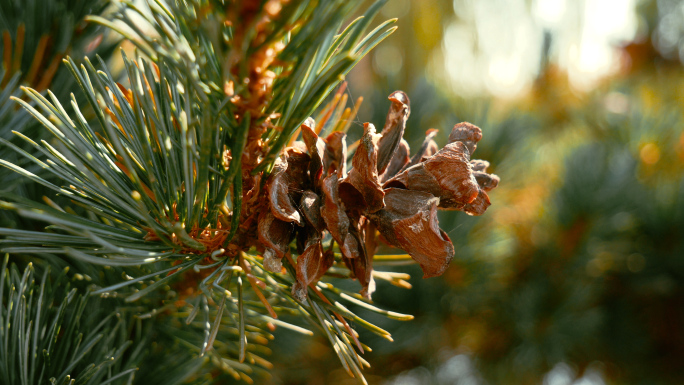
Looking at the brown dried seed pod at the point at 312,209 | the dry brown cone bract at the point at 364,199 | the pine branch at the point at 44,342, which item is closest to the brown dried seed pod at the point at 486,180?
the dry brown cone bract at the point at 364,199

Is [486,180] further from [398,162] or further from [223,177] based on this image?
[223,177]

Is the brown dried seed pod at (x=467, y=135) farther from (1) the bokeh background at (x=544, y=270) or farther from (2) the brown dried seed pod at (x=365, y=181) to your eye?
(1) the bokeh background at (x=544, y=270)

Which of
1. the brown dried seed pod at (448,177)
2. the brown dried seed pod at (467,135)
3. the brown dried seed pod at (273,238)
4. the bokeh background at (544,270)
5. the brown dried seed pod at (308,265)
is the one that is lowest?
the bokeh background at (544,270)

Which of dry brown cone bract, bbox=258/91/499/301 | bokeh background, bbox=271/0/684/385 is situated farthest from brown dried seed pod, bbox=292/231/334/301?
bokeh background, bbox=271/0/684/385

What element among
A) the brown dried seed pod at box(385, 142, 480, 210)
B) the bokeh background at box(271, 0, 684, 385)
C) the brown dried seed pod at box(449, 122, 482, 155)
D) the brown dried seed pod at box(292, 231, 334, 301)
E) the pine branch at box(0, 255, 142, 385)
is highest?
the brown dried seed pod at box(449, 122, 482, 155)

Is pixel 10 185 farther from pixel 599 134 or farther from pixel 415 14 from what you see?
pixel 415 14

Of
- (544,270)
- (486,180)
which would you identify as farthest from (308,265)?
(544,270)

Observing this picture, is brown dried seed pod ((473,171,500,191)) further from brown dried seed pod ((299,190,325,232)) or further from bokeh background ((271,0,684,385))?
bokeh background ((271,0,684,385))

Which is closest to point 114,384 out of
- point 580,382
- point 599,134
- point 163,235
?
point 163,235
